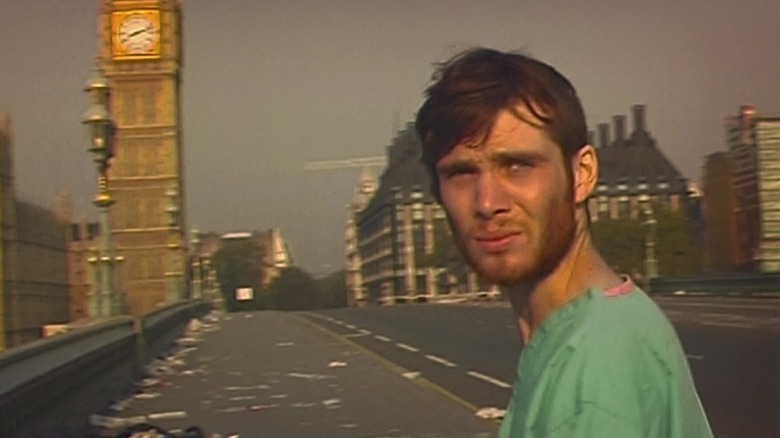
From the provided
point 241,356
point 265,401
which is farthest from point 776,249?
point 241,356

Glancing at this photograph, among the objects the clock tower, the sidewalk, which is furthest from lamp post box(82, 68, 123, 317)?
the clock tower

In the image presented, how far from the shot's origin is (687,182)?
9.50 metres

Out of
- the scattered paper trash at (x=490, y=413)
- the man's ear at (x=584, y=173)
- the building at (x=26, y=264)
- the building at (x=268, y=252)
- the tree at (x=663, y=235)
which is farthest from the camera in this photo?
the building at (x=268, y=252)

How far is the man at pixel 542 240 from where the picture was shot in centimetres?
175

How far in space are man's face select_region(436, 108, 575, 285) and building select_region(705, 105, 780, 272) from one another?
5708 millimetres

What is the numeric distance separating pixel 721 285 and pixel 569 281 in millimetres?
37947

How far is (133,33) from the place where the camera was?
973 inches

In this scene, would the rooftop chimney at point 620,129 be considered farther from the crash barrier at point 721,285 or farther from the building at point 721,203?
the crash barrier at point 721,285

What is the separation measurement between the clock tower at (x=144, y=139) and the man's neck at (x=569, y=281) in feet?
61.7

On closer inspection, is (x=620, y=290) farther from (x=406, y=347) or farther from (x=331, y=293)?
(x=331, y=293)

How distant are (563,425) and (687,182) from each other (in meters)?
8.03

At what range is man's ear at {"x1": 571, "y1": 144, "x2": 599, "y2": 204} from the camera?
1978 millimetres

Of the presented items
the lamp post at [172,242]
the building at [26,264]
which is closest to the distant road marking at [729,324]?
the lamp post at [172,242]

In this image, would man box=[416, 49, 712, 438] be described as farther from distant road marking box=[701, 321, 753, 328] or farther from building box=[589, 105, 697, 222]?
distant road marking box=[701, 321, 753, 328]
